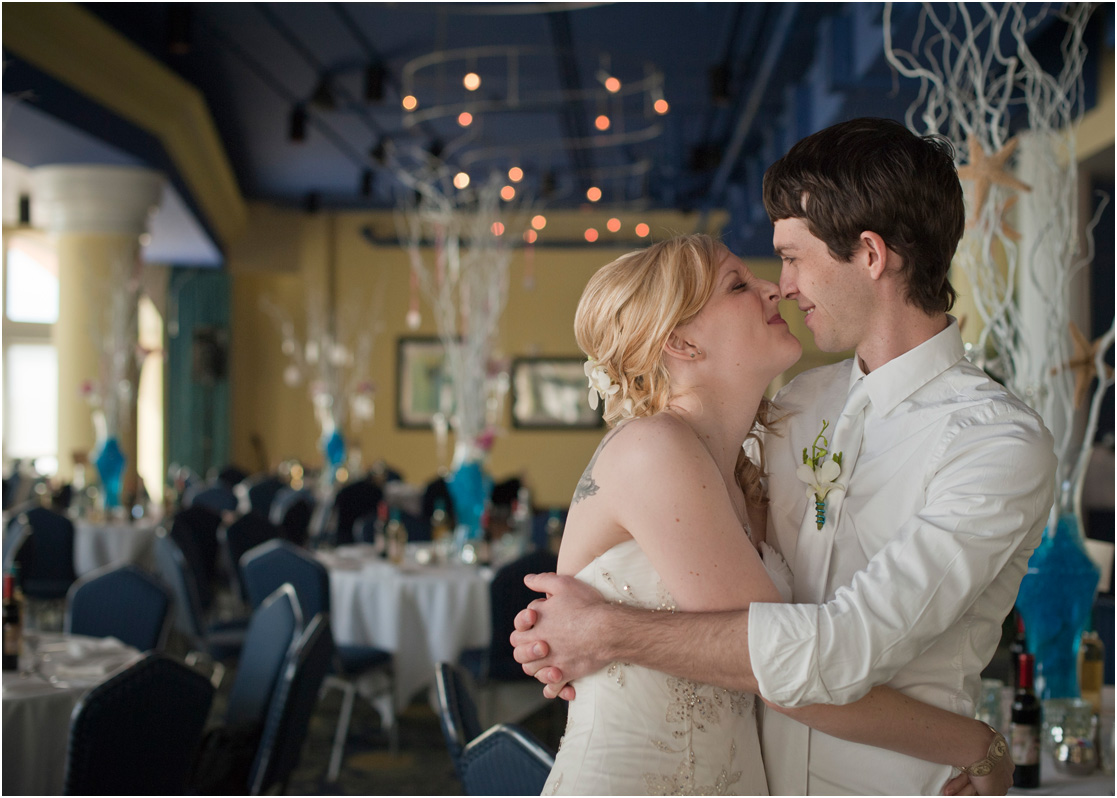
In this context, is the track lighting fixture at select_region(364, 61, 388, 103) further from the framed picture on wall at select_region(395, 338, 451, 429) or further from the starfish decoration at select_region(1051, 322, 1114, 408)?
the framed picture on wall at select_region(395, 338, 451, 429)

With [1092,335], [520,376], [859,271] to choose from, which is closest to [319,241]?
[520,376]

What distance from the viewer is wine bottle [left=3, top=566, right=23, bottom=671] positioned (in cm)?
A: 309

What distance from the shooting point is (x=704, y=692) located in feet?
4.83

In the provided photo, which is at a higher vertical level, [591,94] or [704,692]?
[591,94]

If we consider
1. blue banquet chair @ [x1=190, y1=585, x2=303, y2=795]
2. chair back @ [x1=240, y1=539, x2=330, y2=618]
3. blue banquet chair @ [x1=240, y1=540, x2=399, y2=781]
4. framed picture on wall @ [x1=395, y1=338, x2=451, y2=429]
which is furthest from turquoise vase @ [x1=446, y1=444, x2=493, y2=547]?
framed picture on wall @ [x1=395, y1=338, x2=451, y2=429]

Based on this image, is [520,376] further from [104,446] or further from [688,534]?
[688,534]

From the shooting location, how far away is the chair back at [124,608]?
151 inches

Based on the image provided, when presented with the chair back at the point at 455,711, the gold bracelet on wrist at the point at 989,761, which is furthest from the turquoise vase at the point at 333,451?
the gold bracelet on wrist at the point at 989,761

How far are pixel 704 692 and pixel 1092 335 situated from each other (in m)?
6.80

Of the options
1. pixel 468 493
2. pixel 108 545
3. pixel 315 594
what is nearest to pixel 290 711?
pixel 315 594

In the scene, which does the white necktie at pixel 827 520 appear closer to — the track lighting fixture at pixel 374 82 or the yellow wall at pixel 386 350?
the track lighting fixture at pixel 374 82

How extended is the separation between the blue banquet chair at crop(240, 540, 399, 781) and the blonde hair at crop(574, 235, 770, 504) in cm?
329

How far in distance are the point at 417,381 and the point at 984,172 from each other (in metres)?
12.1

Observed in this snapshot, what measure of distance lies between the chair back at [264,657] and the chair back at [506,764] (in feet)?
4.82
